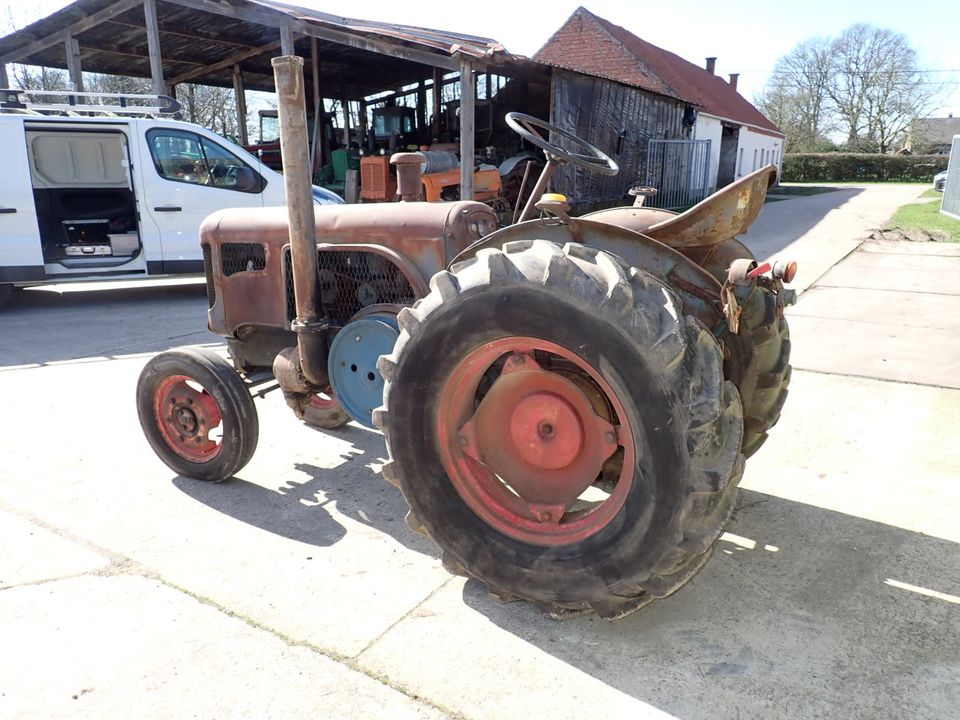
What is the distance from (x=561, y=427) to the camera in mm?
2184

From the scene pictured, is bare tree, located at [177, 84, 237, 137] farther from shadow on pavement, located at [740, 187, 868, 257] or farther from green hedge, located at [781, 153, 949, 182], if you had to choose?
green hedge, located at [781, 153, 949, 182]

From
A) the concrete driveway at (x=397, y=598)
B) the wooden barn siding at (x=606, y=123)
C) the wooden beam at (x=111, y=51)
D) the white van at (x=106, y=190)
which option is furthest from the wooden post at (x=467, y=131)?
the wooden beam at (x=111, y=51)

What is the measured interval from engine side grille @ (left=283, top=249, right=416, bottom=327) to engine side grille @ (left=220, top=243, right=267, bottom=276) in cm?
25

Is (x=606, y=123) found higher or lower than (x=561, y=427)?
higher

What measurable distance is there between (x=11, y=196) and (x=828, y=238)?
13005mm

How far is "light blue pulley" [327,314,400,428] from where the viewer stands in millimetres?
2857

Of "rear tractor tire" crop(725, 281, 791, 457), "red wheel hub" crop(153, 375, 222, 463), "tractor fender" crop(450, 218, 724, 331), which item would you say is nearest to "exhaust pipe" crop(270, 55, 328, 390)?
"red wheel hub" crop(153, 375, 222, 463)

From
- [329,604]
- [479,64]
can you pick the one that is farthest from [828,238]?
[329,604]

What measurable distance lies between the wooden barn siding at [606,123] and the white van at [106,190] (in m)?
6.96

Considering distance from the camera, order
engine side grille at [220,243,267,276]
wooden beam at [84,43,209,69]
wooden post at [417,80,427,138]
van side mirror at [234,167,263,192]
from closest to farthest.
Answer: engine side grille at [220,243,267,276] → van side mirror at [234,167,263,192] → wooden beam at [84,43,209,69] → wooden post at [417,80,427,138]

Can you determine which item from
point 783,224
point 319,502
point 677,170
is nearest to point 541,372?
point 319,502

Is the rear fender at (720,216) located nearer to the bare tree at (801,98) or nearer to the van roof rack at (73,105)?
the van roof rack at (73,105)

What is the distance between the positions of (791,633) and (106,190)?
9295 mm

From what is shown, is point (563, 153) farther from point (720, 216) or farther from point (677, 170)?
point (677, 170)
